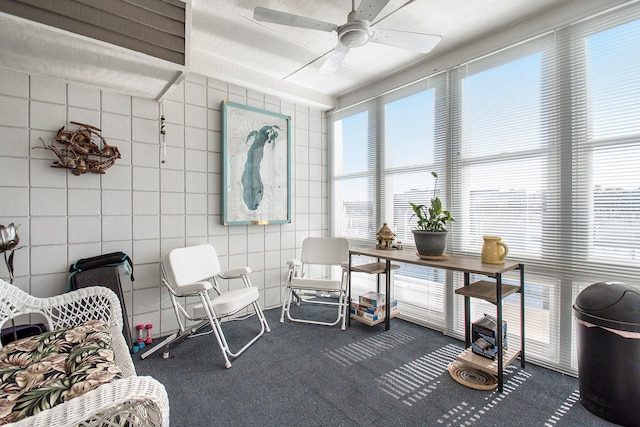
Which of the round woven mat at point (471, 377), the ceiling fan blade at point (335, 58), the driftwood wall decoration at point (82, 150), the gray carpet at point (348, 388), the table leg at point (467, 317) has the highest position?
the ceiling fan blade at point (335, 58)

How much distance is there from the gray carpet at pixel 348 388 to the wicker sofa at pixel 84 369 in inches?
25.7

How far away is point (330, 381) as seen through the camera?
2047 millimetres

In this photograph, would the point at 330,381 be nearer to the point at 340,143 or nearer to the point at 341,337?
the point at 341,337

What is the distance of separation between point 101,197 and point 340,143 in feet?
9.13

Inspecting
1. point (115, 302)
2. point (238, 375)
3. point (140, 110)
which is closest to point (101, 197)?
point (140, 110)

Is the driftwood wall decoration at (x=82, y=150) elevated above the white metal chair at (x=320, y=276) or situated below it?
above

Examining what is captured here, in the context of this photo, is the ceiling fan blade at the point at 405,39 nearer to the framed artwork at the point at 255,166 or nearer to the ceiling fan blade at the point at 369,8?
the ceiling fan blade at the point at 369,8

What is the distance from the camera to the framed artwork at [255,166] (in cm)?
314

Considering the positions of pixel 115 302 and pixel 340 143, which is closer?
pixel 115 302

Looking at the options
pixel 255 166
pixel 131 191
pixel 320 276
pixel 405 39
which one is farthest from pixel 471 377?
pixel 131 191

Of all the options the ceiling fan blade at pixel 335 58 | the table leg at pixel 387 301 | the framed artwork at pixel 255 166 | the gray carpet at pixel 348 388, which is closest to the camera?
the gray carpet at pixel 348 388

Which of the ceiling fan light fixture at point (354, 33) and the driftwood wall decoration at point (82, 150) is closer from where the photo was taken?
the ceiling fan light fixture at point (354, 33)

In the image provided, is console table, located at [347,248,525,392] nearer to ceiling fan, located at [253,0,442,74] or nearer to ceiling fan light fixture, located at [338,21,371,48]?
ceiling fan, located at [253,0,442,74]

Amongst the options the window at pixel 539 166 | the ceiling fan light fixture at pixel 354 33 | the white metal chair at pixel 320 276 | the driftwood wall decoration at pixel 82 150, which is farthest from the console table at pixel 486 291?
the driftwood wall decoration at pixel 82 150
